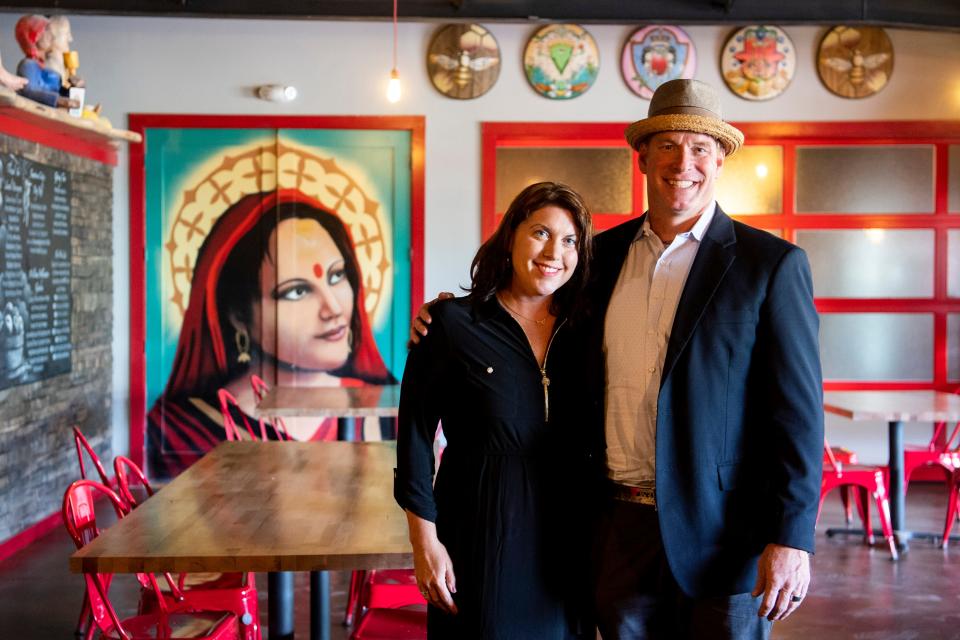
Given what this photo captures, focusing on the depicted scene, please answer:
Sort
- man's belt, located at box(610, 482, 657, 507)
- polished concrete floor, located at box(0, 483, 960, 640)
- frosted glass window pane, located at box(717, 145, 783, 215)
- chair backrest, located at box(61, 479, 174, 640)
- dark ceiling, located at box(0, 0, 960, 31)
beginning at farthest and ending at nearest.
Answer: frosted glass window pane, located at box(717, 145, 783, 215), dark ceiling, located at box(0, 0, 960, 31), polished concrete floor, located at box(0, 483, 960, 640), chair backrest, located at box(61, 479, 174, 640), man's belt, located at box(610, 482, 657, 507)

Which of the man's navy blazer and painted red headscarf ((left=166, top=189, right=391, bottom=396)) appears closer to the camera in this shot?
the man's navy blazer

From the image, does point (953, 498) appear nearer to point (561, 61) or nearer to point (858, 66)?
point (858, 66)

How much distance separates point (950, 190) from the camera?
21.9 ft

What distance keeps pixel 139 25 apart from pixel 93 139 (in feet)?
3.42

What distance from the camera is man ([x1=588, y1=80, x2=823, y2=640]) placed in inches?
73.1

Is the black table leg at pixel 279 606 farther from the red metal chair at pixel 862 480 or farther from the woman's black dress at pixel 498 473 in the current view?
the red metal chair at pixel 862 480

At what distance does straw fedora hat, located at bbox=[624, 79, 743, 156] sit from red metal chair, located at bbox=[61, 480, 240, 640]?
177 centimetres

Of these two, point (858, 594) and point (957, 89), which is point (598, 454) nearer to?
point (858, 594)

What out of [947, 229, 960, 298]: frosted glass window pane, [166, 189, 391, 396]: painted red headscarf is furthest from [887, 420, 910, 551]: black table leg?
[166, 189, 391, 396]: painted red headscarf

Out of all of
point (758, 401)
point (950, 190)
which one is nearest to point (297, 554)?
point (758, 401)

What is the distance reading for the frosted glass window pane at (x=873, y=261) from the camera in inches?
264

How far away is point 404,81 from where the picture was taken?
21.5 feet

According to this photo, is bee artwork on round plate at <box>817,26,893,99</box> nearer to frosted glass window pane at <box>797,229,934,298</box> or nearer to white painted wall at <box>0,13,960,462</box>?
white painted wall at <box>0,13,960,462</box>

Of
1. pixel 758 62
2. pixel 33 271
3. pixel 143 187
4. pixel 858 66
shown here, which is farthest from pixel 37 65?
pixel 858 66
